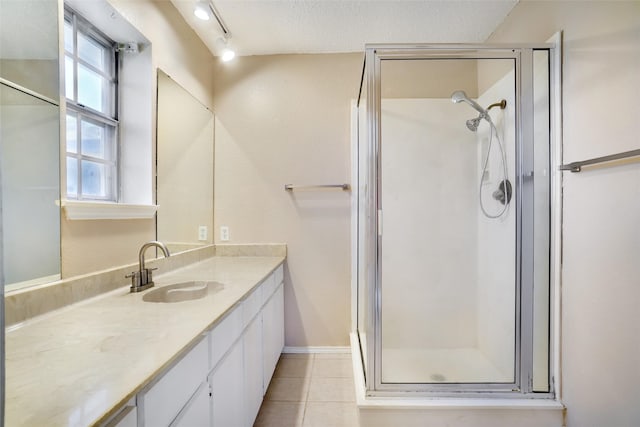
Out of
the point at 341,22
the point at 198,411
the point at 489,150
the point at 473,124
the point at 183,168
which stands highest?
the point at 341,22

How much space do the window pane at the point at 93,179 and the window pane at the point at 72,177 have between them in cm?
4

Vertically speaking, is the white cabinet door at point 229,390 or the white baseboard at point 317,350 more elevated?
the white cabinet door at point 229,390

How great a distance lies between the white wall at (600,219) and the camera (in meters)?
1.08

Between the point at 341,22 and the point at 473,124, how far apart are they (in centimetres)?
116

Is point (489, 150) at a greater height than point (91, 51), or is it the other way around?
point (91, 51)

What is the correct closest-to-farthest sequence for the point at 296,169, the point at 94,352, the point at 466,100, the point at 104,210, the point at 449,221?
the point at 94,352 < the point at 104,210 < the point at 466,100 < the point at 449,221 < the point at 296,169

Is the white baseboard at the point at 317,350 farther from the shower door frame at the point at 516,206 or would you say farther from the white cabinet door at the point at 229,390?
the white cabinet door at the point at 229,390

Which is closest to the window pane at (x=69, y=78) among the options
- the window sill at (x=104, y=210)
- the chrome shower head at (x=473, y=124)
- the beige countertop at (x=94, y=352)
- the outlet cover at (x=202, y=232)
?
the window sill at (x=104, y=210)

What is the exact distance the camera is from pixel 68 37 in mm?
1345

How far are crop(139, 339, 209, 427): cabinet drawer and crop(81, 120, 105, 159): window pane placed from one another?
3.86 ft

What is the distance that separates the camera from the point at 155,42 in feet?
5.42

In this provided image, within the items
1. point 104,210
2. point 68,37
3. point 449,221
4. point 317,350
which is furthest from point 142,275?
point 449,221

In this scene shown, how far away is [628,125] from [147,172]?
2.24 meters

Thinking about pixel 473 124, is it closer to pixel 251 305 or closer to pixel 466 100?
pixel 466 100
